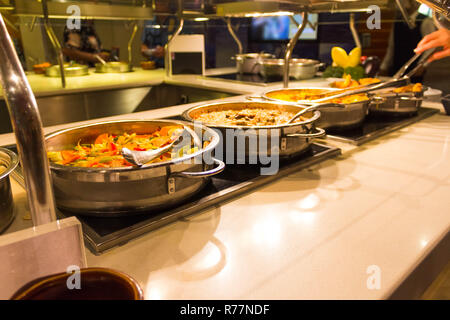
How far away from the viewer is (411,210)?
79 cm

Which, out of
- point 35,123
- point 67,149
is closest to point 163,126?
point 67,149

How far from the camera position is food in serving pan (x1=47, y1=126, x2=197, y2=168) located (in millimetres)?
774

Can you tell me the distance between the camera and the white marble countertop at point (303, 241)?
0.56m

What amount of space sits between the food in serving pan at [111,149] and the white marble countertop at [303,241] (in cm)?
14

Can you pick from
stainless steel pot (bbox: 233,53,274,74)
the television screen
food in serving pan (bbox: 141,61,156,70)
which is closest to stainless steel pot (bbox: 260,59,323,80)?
stainless steel pot (bbox: 233,53,274,74)

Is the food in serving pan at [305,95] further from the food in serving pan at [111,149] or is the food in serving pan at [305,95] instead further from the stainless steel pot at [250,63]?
the stainless steel pot at [250,63]

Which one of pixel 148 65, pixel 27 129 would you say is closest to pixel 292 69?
pixel 148 65

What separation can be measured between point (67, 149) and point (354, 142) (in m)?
0.90

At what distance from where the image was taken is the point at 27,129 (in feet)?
1.36

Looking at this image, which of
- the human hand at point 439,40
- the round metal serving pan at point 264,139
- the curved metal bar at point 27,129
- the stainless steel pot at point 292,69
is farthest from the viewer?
the stainless steel pot at point 292,69

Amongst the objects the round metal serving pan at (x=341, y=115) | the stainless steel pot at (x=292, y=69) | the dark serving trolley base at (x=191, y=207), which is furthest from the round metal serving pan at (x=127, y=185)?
the stainless steel pot at (x=292, y=69)

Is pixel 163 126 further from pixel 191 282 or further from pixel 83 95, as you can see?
pixel 83 95

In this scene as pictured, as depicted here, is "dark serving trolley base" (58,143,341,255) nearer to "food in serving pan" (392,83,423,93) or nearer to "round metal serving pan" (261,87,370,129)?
"round metal serving pan" (261,87,370,129)
